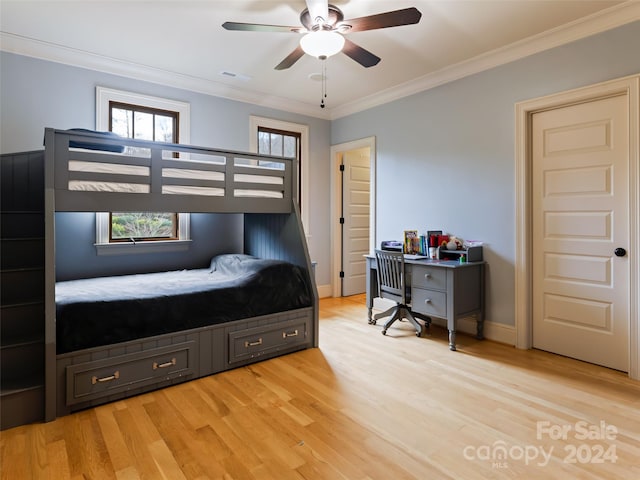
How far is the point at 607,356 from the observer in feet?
9.38

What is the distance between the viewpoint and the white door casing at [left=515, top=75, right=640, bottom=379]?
2.65 metres

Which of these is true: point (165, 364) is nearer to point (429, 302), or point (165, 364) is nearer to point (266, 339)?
point (266, 339)

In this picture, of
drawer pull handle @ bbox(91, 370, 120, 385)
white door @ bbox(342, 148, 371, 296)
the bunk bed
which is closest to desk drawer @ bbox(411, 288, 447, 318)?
the bunk bed

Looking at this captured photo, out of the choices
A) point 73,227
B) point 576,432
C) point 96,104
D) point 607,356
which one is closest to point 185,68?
point 96,104

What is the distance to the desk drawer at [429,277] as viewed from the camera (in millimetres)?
3338

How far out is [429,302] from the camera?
11.3ft

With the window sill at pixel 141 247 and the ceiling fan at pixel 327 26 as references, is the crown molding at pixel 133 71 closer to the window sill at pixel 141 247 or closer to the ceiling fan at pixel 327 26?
the window sill at pixel 141 247

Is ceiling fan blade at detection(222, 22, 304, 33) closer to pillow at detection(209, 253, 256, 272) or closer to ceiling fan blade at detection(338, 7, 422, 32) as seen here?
ceiling fan blade at detection(338, 7, 422, 32)

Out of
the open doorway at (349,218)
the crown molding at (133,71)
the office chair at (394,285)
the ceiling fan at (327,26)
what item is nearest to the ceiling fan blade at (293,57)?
the ceiling fan at (327,26)

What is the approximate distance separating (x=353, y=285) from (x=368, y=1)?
149 inches

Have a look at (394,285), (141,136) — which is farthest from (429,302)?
(141,136)

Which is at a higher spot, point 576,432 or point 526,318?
point 526,318

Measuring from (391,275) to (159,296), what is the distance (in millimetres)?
2192

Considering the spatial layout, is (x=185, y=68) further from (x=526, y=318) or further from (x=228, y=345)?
(x=526, y=318)
